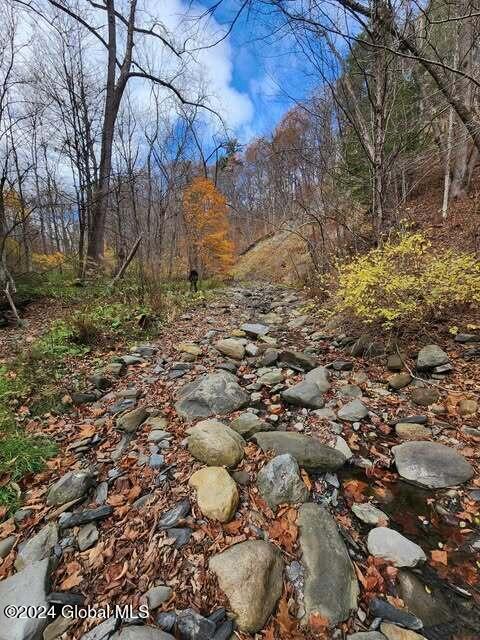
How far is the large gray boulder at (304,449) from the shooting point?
219 cm

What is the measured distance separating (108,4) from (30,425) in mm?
11431

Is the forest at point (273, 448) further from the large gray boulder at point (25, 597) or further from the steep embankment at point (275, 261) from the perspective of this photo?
the steep embankment at point (275, 261)

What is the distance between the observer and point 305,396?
2.99 m

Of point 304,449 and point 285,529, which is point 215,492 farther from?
point 304,449

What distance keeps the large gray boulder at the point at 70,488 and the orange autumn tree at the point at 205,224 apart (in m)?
11.8

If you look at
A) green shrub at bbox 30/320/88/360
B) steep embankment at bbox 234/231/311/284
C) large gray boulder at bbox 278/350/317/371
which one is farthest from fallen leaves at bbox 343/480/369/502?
steep embankment at bbox 234/231/311/284

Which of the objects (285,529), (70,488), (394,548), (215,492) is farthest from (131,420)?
(394,548)

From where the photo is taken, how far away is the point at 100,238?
8719 millimetres

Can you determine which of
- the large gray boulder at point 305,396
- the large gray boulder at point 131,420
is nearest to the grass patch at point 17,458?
the large gray boulder at point 131,420

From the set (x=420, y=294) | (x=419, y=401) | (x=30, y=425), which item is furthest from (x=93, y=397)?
(x=420, y=294)

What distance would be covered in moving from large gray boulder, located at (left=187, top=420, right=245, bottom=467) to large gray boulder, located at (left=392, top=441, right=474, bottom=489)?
1.26 metres

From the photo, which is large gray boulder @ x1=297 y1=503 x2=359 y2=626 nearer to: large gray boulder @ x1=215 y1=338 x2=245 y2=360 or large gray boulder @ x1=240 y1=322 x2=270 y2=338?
large gray boulder @ x1=215 y1=338 x2=245 y2=360

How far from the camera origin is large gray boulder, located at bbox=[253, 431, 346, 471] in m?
2.19

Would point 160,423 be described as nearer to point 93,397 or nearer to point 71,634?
point 93,397
